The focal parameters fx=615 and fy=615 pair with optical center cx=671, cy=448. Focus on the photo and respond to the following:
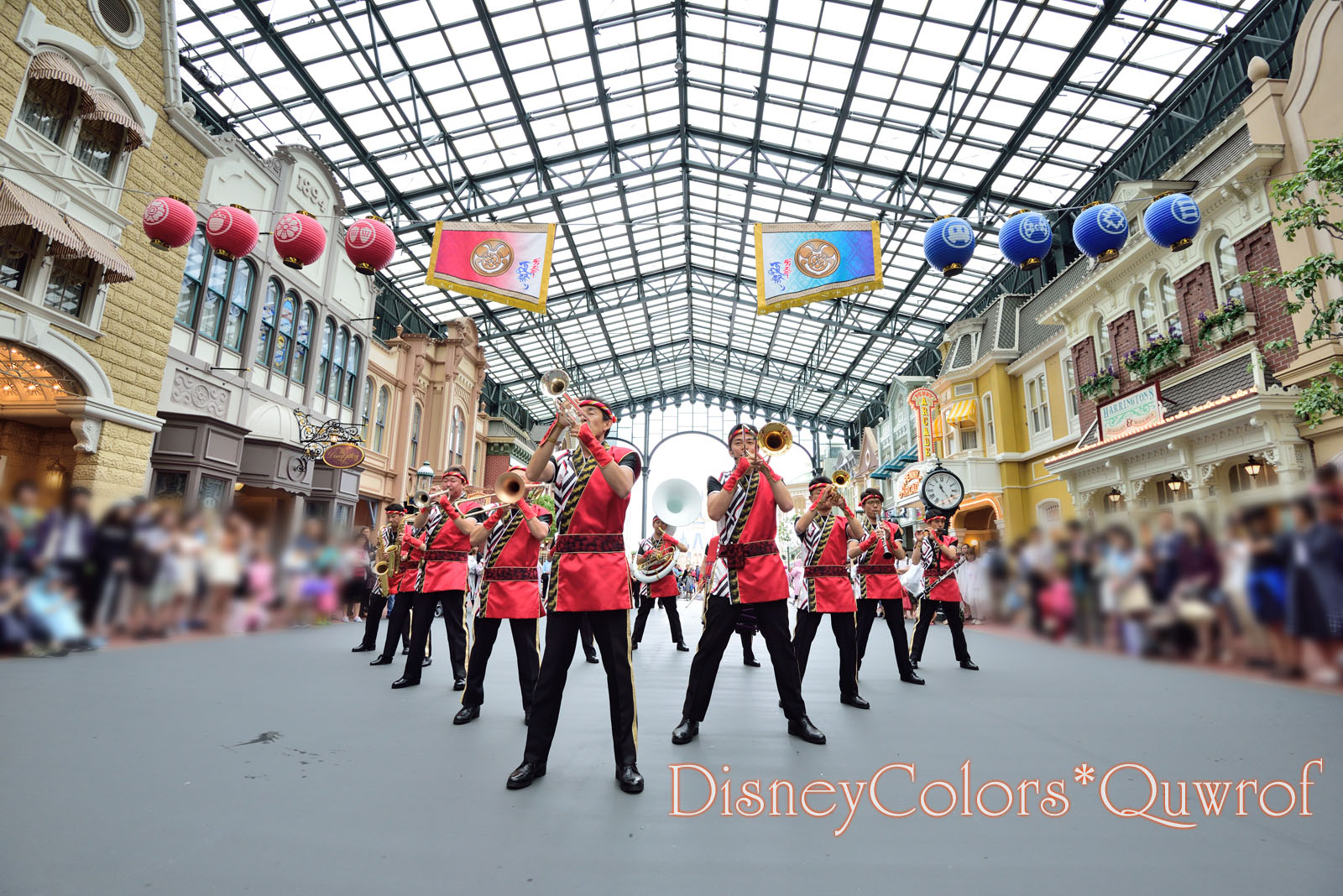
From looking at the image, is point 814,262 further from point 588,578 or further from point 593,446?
point 588,578

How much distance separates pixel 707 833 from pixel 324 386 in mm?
18010

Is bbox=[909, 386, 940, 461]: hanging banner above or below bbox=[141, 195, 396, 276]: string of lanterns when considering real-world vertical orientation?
above

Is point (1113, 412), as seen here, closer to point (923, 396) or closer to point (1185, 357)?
point (1185, 357)

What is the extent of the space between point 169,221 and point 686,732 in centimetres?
827

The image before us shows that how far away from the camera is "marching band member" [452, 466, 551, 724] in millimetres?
4414

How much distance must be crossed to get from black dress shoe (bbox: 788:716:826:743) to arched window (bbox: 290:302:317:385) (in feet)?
52.6

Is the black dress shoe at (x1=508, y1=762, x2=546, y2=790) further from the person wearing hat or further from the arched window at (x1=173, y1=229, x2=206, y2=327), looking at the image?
the arched window at (x1=173, y1=229, x2=206, y2=327)

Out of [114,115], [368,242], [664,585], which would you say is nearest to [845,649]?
[664,585]

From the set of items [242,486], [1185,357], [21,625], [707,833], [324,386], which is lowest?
[707,833]

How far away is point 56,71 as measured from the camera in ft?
27.1

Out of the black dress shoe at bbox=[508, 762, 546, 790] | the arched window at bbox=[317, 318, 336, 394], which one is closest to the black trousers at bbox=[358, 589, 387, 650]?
the black dress shoe at bbox=[508, 762, 546, 790]

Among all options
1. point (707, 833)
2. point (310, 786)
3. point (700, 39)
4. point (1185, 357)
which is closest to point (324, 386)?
point (700, 39)

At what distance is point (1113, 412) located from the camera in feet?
9.33

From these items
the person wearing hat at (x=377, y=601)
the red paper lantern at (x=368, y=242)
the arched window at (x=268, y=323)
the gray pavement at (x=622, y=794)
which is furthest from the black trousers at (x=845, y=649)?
the arched window at (x=268, y=323)
